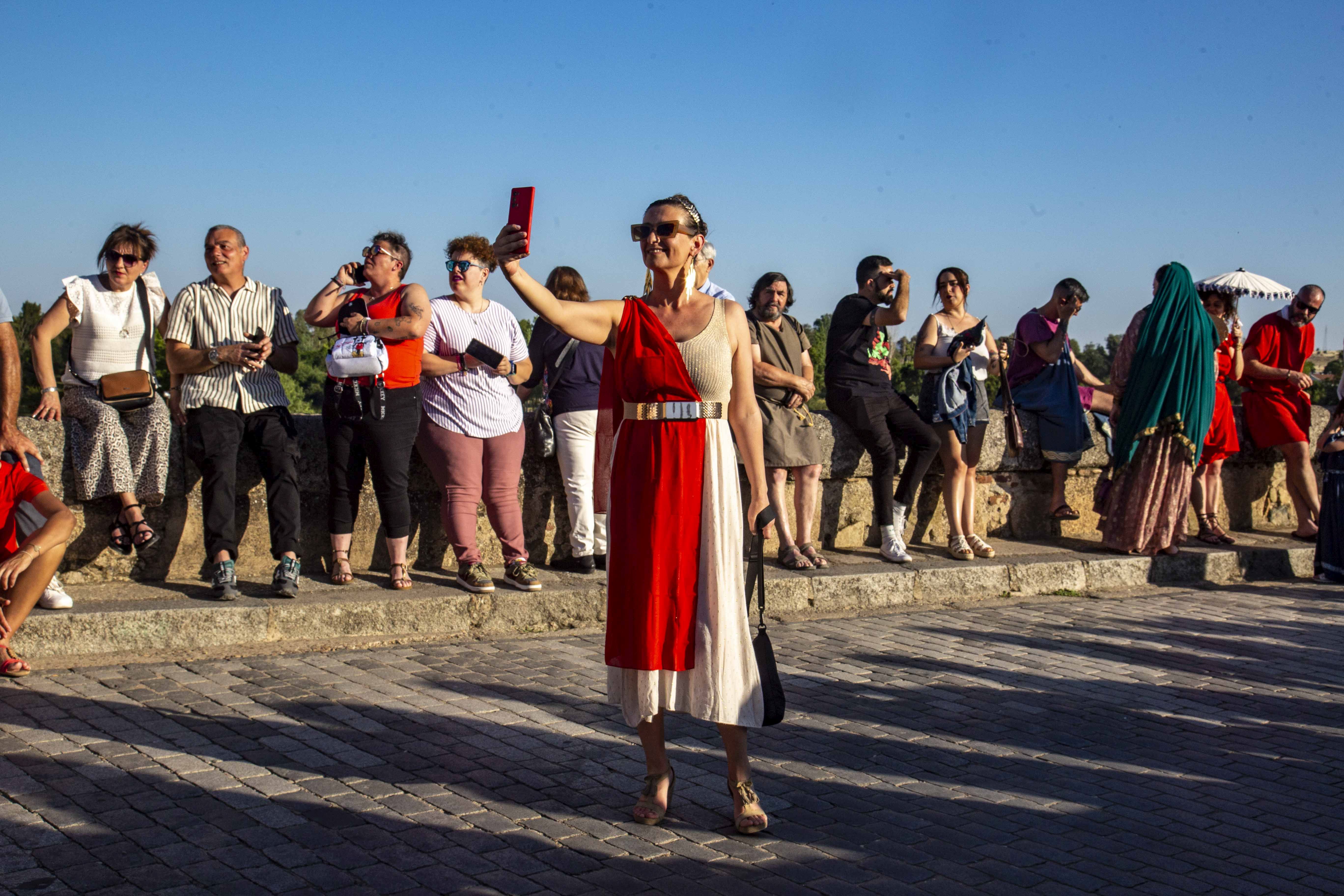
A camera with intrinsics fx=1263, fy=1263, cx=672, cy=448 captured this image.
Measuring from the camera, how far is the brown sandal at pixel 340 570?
264 inches

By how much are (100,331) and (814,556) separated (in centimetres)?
428

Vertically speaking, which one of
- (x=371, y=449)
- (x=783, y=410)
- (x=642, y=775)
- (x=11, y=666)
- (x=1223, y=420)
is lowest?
(x=642, y=775)

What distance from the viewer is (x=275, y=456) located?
6.45 meters

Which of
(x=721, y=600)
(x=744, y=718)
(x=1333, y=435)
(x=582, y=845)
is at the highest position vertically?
(x=1333, y=435)

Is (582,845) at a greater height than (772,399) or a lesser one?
lesser

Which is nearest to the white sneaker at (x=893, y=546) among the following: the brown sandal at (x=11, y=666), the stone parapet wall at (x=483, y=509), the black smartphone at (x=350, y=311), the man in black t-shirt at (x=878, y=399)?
the man in black t-shirt at (x=878, y=399)

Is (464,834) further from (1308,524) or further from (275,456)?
(1308,524)

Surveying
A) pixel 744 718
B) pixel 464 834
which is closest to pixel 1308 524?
pixel 744 718

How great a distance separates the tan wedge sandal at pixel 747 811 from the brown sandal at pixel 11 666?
320cm

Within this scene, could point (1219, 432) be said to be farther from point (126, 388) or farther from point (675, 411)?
point (126, 388)

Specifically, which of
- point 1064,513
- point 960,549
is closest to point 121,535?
point 960,549

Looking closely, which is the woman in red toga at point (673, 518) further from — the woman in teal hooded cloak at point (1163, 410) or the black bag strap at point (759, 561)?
the woman in teal hooded cloak at point (1163, 410)

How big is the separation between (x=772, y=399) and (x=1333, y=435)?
438 cm

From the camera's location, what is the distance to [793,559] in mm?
7816
